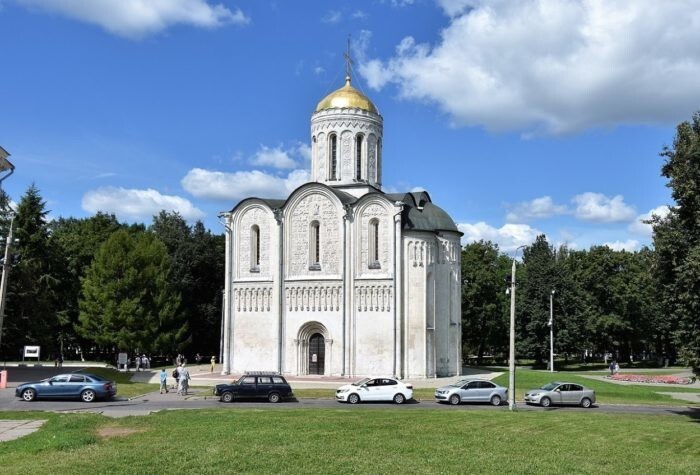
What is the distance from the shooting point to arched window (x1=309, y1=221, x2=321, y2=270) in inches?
2015

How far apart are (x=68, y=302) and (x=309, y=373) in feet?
90.8

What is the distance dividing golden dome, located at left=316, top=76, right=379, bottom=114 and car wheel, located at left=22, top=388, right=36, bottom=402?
33.0 metres

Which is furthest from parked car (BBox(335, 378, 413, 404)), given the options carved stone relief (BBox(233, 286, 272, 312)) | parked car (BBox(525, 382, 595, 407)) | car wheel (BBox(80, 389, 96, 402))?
carved stone relief (BBox(233, 286, 272, 312))

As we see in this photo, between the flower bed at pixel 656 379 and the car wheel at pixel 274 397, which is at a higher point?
the car wheel at pixel 274 397

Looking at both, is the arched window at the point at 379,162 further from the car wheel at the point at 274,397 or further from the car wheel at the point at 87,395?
the car wheel at the point at 87,395

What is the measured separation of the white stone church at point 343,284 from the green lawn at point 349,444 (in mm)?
23938

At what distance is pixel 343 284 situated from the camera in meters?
50.0

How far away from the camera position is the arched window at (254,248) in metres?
52.7

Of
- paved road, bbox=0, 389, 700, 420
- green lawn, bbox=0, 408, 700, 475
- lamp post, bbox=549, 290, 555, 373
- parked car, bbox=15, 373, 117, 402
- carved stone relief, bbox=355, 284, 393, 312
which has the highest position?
carved stone relief, bbox=355, 284, 393, 312

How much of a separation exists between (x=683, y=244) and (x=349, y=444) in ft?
51.7

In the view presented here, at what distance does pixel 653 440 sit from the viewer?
65.4 feet

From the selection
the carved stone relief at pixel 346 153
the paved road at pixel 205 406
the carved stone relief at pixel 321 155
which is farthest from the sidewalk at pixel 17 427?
the carved stone relief at pixel 346 153

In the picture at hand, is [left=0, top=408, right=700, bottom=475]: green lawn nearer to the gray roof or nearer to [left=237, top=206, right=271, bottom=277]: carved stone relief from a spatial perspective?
the gray roof

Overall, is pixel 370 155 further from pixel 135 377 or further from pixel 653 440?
pixel 653 440
